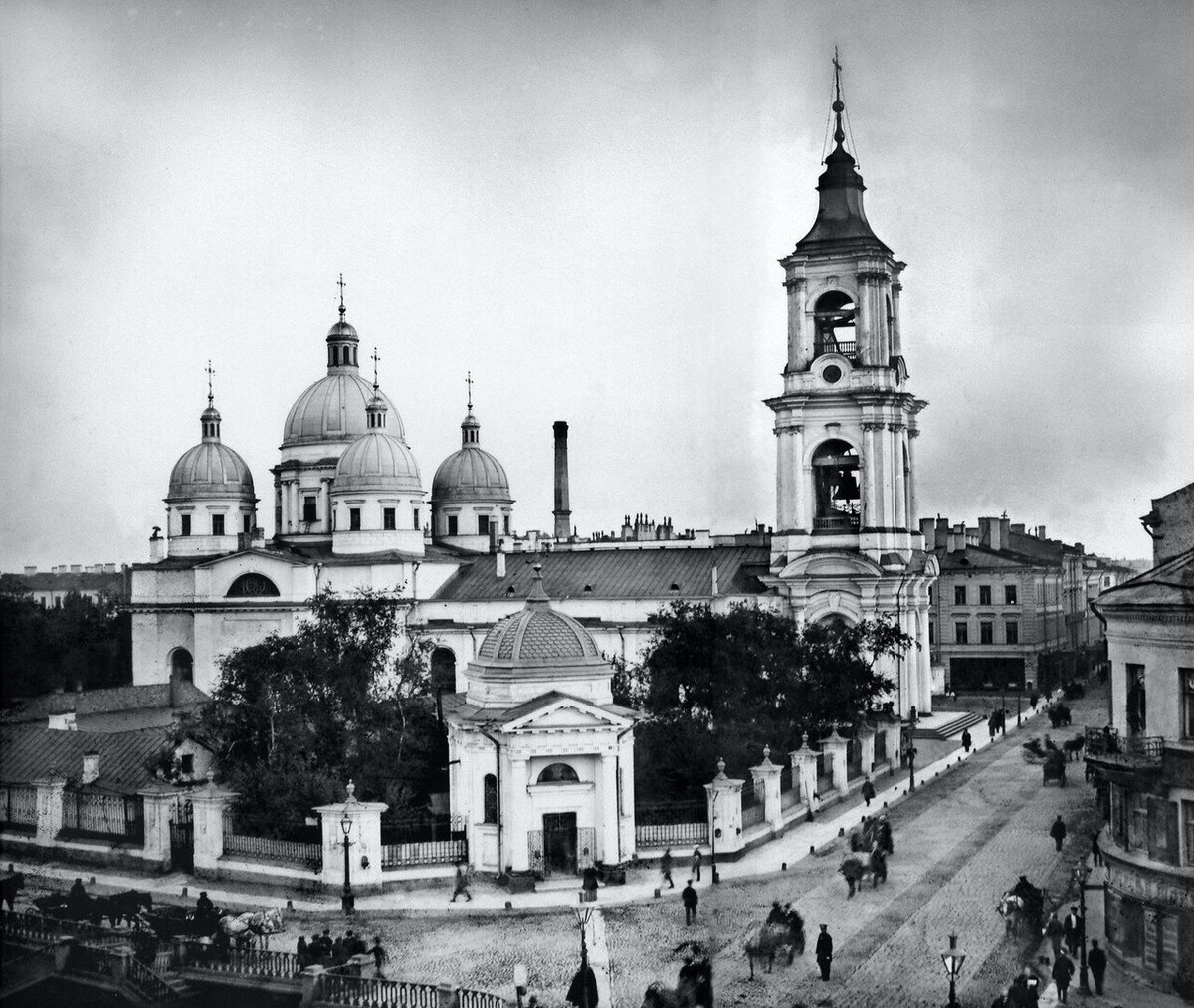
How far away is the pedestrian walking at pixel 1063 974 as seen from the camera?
74.4 ft

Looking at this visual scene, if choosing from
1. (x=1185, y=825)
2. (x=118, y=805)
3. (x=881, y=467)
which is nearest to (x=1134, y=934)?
(x=1185, y=825)

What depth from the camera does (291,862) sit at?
32.6 metres

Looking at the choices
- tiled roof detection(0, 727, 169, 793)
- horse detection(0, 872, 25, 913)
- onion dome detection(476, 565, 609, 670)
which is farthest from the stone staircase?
horse detection(0, 872, 25, 913)

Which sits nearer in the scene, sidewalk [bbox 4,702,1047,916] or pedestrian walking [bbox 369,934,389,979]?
pedestrian walking [bbox 369,934,389,979]

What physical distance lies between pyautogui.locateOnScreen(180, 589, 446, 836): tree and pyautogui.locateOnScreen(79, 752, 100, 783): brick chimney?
10.6 feet

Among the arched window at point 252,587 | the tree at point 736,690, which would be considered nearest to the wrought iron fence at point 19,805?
the tree at point 736,690

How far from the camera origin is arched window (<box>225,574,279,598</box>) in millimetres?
65500

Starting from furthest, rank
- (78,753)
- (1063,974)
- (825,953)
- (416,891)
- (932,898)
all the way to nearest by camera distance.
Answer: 1. (78,753)
2. (416,891)
3. (932,898)
4. (825,953)
5. (1063,974)

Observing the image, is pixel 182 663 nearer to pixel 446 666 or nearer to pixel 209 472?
pixel 209 472

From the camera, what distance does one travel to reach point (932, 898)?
100 feet

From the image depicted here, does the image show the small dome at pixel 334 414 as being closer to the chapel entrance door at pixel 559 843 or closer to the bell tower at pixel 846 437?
the bell tower at pixel 846 437

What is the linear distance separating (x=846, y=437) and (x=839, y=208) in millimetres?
9628

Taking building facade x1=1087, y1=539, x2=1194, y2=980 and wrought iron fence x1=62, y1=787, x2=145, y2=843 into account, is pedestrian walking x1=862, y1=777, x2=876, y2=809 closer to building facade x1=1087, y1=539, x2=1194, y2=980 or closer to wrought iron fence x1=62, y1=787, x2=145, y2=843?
building facade x1=1087, y1=539, x2=1194, y2=980

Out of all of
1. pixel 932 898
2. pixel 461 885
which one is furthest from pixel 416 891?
A: pixel 932 898
